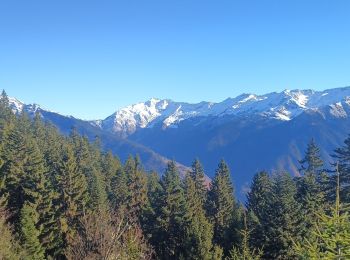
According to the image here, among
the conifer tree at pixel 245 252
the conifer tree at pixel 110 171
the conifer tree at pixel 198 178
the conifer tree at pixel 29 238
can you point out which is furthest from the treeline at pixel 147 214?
the conifer tree at pixel 110 171

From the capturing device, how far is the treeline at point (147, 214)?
3750 cm

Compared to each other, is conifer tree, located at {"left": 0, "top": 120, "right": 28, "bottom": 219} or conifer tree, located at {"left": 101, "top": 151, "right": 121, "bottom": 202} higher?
conifer tree, located at {"left": 0, "top": 120, "right": 28, "bottom": 219}

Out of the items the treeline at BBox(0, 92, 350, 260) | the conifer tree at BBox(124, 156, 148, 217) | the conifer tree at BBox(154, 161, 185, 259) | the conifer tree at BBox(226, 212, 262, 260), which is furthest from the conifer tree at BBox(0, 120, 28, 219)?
the conifer tree at BBox(226, 212, 262, 260)

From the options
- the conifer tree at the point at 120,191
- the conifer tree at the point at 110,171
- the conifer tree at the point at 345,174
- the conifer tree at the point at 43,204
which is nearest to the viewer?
the conifer tree at the point at 345,174

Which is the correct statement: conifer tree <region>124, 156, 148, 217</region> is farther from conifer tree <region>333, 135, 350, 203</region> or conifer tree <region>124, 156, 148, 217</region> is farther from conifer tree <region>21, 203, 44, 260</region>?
conifer tree <region>333, 135, 350, 203</region>

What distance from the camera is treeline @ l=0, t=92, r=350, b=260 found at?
37.5m

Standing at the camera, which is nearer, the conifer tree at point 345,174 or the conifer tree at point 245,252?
the conifer tree at point 245,252

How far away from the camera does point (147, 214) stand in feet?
190

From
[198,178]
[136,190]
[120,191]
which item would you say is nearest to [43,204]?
[120,191]

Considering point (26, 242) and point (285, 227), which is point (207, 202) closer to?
point (285, 227)

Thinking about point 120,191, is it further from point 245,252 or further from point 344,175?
point 245,252

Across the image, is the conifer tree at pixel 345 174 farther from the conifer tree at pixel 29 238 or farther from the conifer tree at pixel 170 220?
the conifer tree at pixel 29 238

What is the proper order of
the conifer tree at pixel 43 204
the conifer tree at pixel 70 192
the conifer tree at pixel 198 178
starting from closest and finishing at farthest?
1. the conifer tree at pixel 43 204
2. the conifer tree at pixel 70 192
3. the conifer tree at pixel 198 178

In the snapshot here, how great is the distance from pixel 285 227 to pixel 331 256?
32.2 meters
